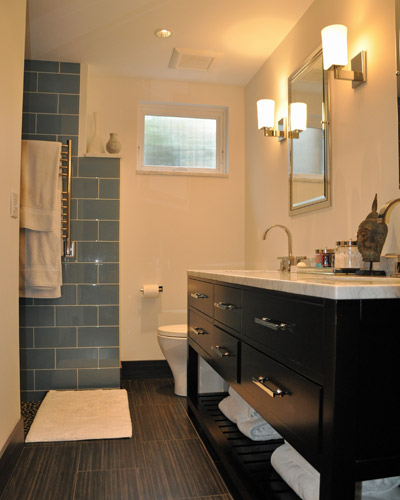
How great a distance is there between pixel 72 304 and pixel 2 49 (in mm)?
1843

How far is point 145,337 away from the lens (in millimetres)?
3695

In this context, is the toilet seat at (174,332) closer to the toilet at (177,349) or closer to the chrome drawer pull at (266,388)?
the toilet at (177,349)

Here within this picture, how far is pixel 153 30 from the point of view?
2.97m

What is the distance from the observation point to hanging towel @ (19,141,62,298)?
3.06 metres

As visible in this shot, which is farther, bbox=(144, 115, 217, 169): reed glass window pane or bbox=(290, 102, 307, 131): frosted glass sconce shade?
bbox=(144, 115, 217, 169): reed glass window pane

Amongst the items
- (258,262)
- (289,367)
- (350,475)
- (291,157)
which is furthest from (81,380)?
(350,475)

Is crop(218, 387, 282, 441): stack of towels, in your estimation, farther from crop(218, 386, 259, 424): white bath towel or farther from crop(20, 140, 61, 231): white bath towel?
crop(20, 140, 61, 231): white bath towel

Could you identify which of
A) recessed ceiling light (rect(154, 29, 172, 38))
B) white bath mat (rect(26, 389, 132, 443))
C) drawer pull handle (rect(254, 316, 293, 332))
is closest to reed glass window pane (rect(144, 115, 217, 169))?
recessed ceiling light (rect(154, 29, 172, 38))

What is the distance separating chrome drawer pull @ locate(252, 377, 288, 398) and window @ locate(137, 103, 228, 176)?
254 centimetres

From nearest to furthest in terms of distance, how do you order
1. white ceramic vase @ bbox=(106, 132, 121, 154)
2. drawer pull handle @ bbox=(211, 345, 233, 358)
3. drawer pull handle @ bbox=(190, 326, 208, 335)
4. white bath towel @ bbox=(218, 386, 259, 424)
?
drawer pull handle @ bbox=(211, 345, 233, 358) < white bath towel @ bbox=(218, 386, 259, 424) < drawer pull handle @ bbox=(190, 326, 208, 335) < white ceramic vase @ bbox=(106, 132, 121, 154)

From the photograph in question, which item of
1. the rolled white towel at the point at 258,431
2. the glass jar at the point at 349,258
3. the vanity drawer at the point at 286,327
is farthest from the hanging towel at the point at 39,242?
the glass jar at the point at 349,258

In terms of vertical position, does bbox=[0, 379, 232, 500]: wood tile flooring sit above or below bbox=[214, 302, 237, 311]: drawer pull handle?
below

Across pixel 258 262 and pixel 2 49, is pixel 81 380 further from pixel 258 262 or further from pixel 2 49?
pixel 2 49

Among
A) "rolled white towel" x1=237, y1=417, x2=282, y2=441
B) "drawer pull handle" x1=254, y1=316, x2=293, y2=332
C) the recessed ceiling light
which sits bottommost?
"rolled white towel" x1=237, y1=417, x2=282, y2=441
